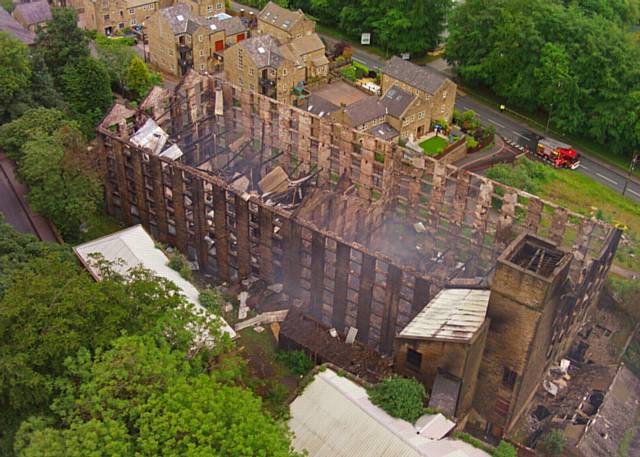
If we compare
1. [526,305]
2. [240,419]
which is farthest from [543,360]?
[240,419]

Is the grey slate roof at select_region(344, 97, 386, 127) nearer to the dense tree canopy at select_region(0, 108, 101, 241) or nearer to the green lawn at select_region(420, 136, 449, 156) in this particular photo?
the green lawn at select_region(420, 136, 449, 156)

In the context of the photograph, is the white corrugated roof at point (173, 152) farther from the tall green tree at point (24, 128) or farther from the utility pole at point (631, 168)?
the utility pole at point (631, 168)

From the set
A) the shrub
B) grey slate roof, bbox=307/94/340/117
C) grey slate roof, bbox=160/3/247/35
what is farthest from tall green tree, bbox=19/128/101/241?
the shrub

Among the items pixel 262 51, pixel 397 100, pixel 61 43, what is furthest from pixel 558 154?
pixel 61 43

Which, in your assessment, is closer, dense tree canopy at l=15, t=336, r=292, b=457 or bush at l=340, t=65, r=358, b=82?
dense tree canopy at l=15, t=336, r=292, b=457

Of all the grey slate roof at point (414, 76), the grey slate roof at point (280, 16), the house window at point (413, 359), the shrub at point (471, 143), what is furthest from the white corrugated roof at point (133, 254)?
the grey slate roof at point (280, 16)

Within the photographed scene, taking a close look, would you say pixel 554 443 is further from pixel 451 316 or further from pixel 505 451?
pixel 451 316
